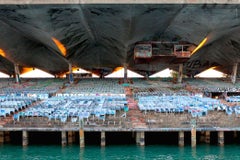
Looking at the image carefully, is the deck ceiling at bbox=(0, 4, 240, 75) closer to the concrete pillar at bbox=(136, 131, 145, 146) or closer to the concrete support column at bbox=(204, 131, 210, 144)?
the concrete support column at bbox=(204, 131, 210, 144)

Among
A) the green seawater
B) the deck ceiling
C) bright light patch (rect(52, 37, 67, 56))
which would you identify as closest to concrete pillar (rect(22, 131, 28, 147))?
the green seawater

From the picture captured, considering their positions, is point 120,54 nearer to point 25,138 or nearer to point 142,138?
point 142,138

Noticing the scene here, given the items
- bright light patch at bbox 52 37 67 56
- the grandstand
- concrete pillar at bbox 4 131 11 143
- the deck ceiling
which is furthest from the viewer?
bright light patch at bbox 52 37 67 56

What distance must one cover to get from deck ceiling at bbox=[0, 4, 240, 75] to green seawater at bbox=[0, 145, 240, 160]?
1694cm

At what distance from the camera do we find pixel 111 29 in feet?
134

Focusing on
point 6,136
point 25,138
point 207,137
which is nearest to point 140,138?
point 207,137

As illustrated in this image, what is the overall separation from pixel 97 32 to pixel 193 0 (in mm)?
15920

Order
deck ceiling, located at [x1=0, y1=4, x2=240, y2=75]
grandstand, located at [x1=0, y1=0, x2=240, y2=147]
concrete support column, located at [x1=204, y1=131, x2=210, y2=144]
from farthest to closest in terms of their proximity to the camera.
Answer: deck ceiling, located at [x1=0, y1=4, x2=240, y2=75], grandstand, located at [x1=0, y1=0, x2=240, y2=147], concrete support column, located at [x1=204, y1=131, x2=210, y2=144]

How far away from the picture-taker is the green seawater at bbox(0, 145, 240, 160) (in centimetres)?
2170

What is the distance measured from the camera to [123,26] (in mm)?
39125

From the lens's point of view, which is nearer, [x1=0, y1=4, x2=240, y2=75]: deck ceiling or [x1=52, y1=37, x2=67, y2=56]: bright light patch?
[x1=0, y1=4, x2=240, y2=75]: deck ceiling

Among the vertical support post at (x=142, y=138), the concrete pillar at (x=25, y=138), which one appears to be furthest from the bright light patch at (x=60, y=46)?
the vertical support post at (x=142, y=138)

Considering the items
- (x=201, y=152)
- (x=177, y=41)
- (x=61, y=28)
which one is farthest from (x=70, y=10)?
(x=201, y=152)

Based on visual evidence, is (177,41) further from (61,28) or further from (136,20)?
(61,28)
